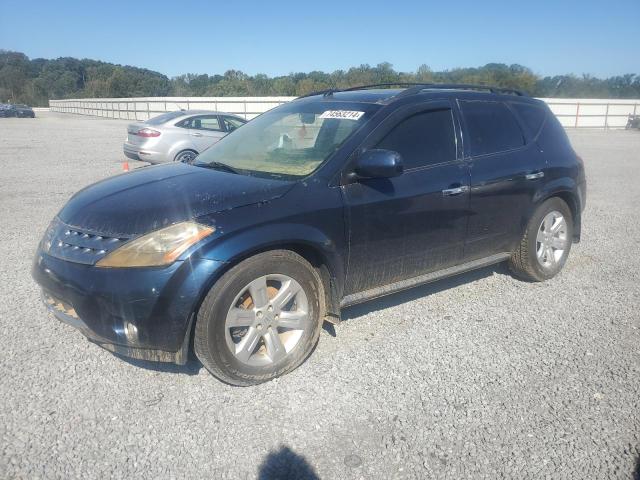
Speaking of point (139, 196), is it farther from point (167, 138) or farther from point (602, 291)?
point (167, 138)

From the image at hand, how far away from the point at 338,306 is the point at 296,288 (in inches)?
16.3

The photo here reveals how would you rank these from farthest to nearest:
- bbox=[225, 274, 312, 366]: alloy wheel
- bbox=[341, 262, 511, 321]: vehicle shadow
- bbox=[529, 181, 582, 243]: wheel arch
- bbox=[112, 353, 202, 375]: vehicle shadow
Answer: bbox=[529, 181, 582, 243]: wheel arch, bbox=[341, 262, 511, 321]: vehicle shadow, bbox=[112, 353, 202, 375]: vehicle shadow, bbox=[225, 274, 312, 366]: alloy wheel

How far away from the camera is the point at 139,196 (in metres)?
3.27

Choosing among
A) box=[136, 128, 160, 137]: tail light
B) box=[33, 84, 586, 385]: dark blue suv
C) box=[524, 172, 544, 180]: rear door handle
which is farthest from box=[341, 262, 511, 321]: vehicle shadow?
box=[136, 128, 160, 137]: tail light

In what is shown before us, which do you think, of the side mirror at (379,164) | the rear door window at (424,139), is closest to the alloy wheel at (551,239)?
the rear door window at (424,139)

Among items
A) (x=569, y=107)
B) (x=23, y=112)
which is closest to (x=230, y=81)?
(x=23, y=112)

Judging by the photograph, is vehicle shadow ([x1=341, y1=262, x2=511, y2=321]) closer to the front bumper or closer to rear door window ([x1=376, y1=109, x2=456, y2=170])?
rear door window ([x1=376, y1=109, x2=456, y2=170])

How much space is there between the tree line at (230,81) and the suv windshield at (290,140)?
586 inches

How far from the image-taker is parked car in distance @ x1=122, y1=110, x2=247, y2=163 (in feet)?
39.1

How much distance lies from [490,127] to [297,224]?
7.43 feet

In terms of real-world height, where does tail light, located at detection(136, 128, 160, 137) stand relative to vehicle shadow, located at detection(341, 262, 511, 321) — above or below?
above

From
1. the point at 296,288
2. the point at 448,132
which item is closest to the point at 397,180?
the point at 448,132

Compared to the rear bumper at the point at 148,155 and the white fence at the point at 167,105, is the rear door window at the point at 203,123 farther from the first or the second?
the white fence at the point at 167,105

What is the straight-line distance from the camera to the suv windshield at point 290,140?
12.0ft
